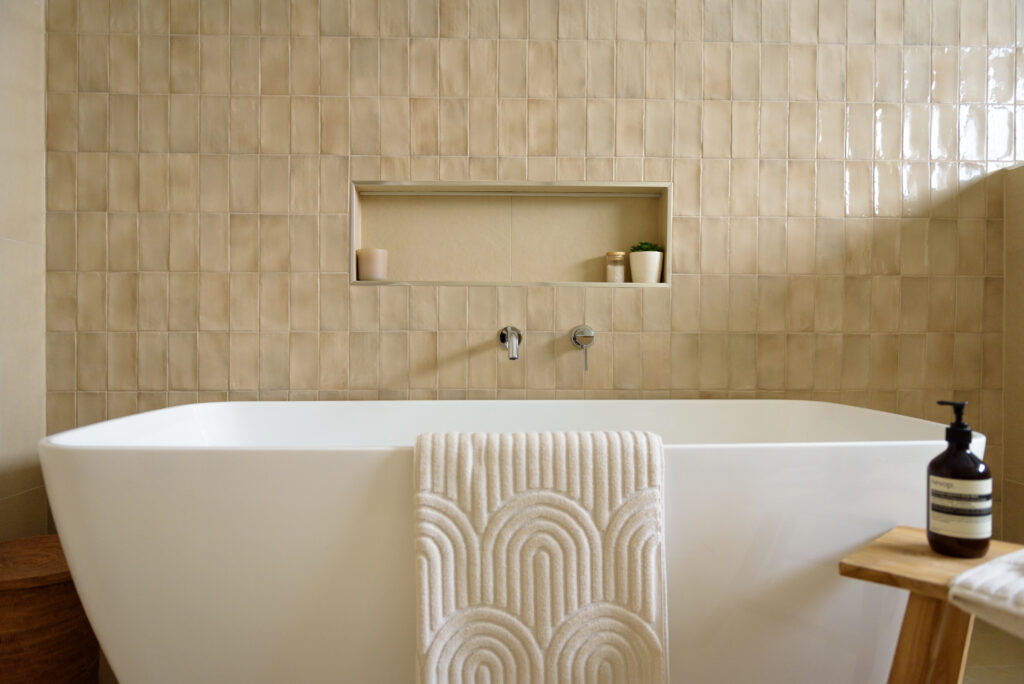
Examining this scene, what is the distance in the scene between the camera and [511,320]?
6.97 feet

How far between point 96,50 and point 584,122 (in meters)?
1.61

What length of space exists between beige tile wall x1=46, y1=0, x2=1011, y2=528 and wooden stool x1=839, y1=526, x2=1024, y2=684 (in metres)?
1.08

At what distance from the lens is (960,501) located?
1034 mm

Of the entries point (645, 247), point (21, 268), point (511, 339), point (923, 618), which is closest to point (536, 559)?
point (923, 618)

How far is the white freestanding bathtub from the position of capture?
3.72 ft

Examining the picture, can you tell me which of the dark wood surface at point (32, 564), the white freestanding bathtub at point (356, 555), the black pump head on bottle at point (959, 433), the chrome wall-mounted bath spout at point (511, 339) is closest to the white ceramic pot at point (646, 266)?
the chrome wall-mounted bath spout at point (511, 339)

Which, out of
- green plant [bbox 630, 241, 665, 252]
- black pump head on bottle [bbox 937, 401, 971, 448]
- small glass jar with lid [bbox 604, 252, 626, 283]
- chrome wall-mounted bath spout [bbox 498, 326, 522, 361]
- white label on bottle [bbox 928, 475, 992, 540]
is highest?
green plant [bbox 630, 241, 665, 252]

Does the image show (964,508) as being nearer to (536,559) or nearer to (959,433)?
(959,433)

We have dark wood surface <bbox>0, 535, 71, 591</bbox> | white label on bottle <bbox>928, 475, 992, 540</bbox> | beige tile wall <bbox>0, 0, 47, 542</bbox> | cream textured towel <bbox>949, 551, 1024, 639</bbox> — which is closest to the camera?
cream textured towel <bbox>949, 551, 1024, 639</bbox>

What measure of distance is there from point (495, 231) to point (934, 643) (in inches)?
65.6

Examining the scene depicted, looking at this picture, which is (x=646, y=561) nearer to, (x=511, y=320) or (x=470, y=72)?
(x=511, y=320)

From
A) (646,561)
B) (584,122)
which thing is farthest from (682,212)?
(646,561)

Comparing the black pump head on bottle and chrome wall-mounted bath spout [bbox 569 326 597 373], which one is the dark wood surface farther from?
the black pump head on bottle

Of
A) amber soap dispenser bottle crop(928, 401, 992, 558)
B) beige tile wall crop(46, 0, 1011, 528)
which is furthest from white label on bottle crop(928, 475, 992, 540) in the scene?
beige tile wall crop(46, 0, 1011, 528)
